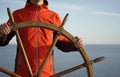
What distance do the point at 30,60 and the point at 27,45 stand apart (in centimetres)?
18

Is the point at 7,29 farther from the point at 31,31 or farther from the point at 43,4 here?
the point at 43,4

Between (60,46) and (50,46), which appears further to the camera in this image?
(60,46)

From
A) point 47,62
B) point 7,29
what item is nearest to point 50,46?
point 47,62

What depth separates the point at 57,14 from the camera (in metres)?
4.61

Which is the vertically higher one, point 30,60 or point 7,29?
point 7,29

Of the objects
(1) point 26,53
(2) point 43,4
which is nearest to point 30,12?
(2) point 43,4

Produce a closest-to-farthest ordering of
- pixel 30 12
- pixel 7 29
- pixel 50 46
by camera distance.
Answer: pixel 7 29 < pixel 50 46 < pixel 30 12

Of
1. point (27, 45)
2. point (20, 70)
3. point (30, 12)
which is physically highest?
point (30, 12)

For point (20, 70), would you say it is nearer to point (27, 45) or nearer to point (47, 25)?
point (27, 45)

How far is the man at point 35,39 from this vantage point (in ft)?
13.9

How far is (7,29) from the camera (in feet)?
12.5

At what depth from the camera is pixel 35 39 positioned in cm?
428

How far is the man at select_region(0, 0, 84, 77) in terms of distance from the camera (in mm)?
4223

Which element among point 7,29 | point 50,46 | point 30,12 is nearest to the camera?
point 7,29
